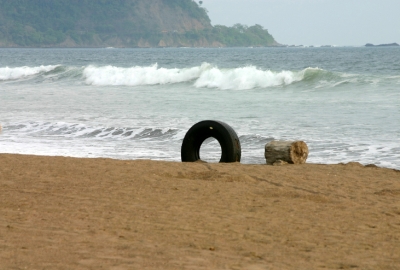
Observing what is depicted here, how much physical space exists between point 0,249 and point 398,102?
55.7 feet

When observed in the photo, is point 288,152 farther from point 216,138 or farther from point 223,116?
point 223,116

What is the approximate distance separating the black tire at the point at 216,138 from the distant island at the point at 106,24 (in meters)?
157

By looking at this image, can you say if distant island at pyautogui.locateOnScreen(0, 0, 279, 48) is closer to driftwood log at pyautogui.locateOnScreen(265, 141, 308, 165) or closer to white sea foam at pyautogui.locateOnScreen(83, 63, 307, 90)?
white sea foam at pyautogui.locateOnScreen(83, 63, 307, 90)

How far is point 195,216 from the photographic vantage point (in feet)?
20.5

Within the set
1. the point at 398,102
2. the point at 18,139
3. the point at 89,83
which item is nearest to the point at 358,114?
the point at 398,102

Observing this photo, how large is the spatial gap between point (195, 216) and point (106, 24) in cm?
16874

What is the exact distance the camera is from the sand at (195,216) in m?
4.90

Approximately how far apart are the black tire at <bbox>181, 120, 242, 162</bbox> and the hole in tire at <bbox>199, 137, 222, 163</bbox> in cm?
106

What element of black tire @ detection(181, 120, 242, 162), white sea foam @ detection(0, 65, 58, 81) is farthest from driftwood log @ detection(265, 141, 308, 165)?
white sea foam @ detection(0, 65, 58, 81)

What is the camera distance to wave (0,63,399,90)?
29.4 m

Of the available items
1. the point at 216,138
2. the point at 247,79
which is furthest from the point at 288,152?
the point at 247,79

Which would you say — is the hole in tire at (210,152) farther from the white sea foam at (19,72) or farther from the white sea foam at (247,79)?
the white sea foam at (19,72)

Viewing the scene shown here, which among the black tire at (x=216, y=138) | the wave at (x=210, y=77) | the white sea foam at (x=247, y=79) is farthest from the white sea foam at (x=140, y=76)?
the black tire at (x=216, y=138)

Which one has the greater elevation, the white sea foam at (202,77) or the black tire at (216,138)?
the white sea foam at (202,77)
